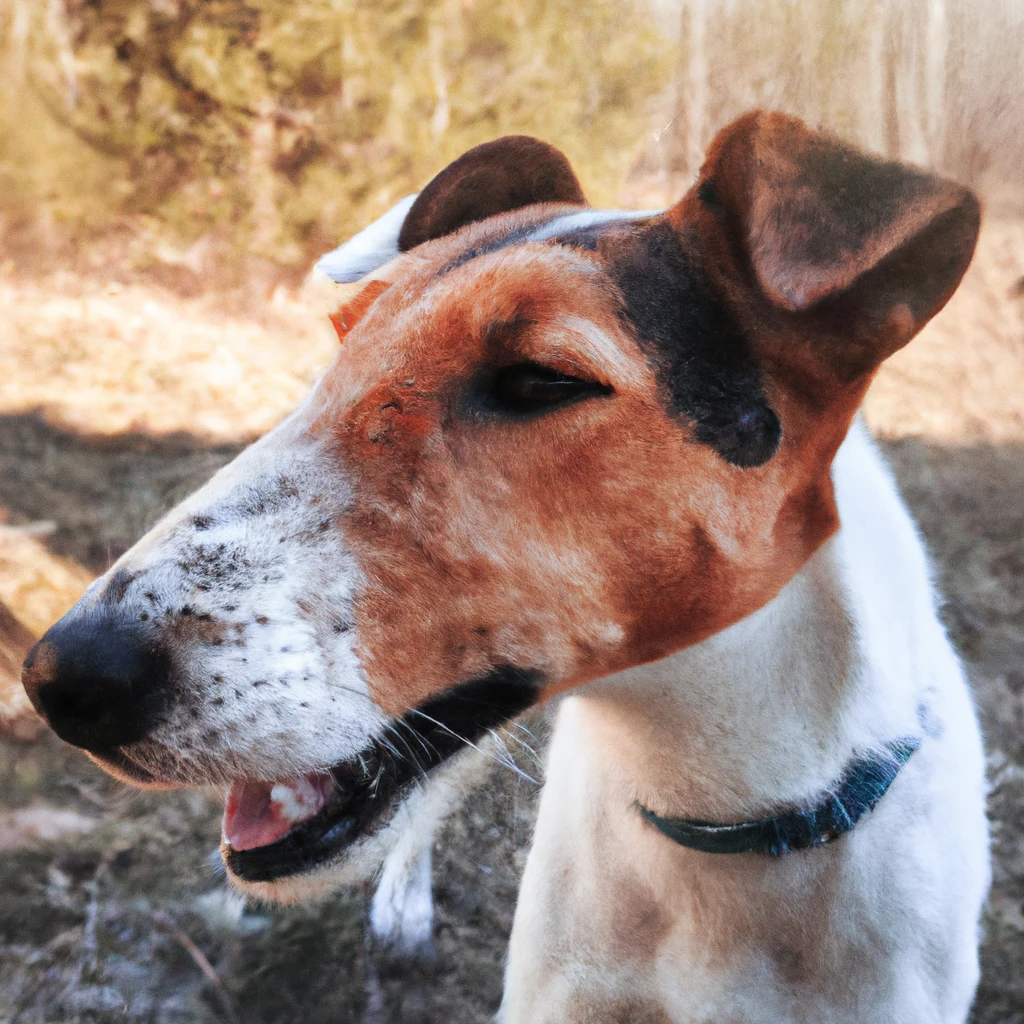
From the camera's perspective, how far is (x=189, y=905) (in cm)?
330

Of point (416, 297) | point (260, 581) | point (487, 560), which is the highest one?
point (416, 297)

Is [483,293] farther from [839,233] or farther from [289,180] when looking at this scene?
[289,180]

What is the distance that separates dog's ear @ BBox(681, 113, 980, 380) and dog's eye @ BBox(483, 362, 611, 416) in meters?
0.33

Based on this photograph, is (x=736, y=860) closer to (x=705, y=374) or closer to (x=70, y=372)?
(x=705, y=374)

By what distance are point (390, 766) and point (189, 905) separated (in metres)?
2.23

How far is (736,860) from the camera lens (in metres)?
1.88

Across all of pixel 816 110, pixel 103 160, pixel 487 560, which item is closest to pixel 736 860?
pixel 487 560

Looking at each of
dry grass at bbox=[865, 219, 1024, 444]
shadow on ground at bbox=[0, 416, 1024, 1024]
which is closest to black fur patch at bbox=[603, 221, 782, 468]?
shadow on ground at bbox=[0, 416, 1024, 1024]

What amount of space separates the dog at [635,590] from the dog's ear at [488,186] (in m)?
0.35

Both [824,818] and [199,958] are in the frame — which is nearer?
[824,818]

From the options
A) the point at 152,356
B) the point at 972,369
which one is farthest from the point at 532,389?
the point at 972,369

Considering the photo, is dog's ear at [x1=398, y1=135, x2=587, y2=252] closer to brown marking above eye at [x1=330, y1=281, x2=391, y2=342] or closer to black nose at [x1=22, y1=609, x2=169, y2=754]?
brown marking above eye at [x1=330, y1=281, x2=391, y2=342]

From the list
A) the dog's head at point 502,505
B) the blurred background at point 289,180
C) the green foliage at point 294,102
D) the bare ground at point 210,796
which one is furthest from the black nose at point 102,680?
the green foliage at point 294,102

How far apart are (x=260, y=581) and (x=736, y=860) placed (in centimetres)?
116
